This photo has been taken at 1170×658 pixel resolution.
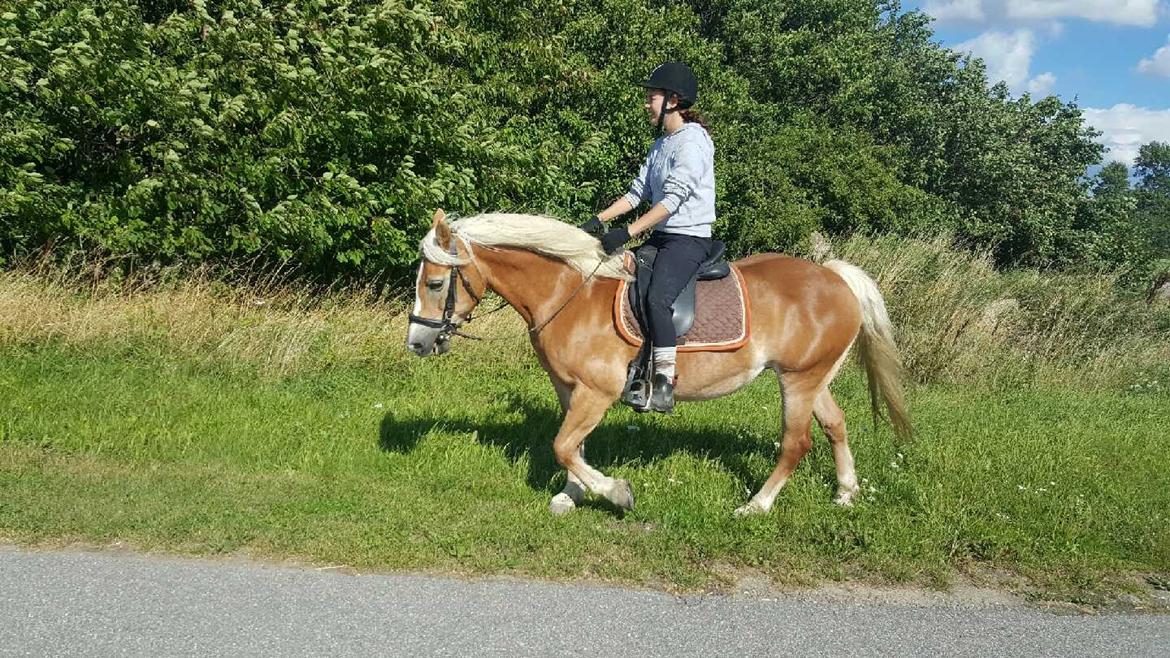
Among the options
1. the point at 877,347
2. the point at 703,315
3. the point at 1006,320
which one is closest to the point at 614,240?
the point at 703,315

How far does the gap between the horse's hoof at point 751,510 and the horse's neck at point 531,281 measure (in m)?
1.81

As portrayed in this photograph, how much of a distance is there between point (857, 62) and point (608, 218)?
2317cm

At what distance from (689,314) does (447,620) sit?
254 cm

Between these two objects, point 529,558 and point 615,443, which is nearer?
point 529,558

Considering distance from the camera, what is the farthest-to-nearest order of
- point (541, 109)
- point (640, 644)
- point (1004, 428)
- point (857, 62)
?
point (857, 62) < point (541, 109) < point (1004, 428) < point (640, 644)

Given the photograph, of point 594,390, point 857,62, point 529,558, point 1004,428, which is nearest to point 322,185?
point 594,390

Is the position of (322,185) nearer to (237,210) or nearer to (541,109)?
(237,210)

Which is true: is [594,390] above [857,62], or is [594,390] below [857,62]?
below

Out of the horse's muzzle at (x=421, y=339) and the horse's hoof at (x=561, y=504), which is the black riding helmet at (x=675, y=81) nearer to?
the horse's muzzle at (x=421, y=339)

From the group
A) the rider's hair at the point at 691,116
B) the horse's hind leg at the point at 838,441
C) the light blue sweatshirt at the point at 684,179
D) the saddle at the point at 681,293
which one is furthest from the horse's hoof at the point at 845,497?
the rider's hair at the point at 691,116

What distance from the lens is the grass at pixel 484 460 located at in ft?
15.6

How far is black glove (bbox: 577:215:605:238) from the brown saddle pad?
0.44 meters

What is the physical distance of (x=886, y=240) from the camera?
13.5 meters

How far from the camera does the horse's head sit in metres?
5.21
